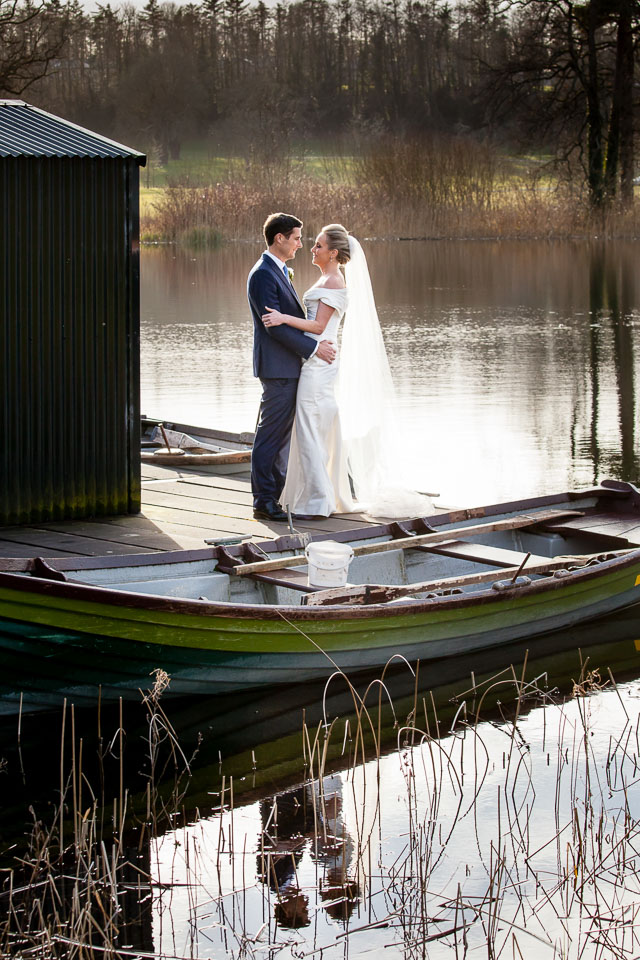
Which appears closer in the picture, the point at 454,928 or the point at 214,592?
the point at 454,928

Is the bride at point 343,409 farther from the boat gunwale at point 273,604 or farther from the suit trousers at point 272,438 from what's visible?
the boat gunwale at point 273,604

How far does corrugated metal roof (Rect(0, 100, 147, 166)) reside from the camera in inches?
299

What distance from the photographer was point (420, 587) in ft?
23.3

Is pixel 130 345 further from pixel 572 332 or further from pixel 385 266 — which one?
pixel 385 266

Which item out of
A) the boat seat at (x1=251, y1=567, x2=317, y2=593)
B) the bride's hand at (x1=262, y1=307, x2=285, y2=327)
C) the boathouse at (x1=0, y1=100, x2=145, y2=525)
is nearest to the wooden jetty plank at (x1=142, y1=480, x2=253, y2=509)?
the boathouse at (x1=0, y1=100, x2=145, y2=525)

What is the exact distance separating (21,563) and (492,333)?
582 inches

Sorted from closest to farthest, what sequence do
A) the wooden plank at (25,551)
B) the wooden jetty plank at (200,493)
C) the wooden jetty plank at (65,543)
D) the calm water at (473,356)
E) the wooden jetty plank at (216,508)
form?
the wooden plank at (25,551), the wooden jetty plank at (65,543), the wooden jetty plank at (216,508), the wooden jetty plank at (200,493), the calm water at (473,356)

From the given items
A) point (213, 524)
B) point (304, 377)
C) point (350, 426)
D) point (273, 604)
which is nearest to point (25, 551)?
point (213, 524)

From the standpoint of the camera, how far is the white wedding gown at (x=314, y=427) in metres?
8.36

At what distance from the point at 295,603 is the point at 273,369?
168cm

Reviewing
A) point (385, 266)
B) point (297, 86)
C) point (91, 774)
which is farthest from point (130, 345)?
point (297, 86)

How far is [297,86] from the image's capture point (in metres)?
70.8

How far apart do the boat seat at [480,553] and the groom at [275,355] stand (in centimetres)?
106

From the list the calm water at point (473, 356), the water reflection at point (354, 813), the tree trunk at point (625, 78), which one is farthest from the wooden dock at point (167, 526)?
the tree trunk at point (625, 78)
